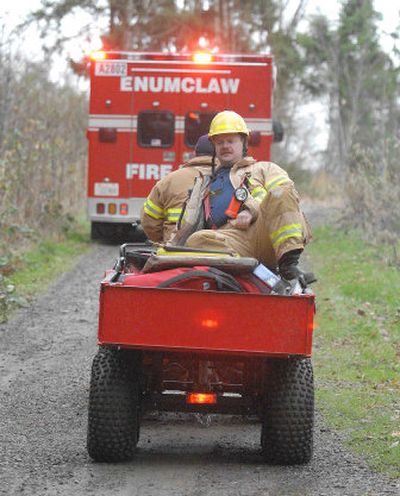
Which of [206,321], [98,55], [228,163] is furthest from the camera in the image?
[98,55]

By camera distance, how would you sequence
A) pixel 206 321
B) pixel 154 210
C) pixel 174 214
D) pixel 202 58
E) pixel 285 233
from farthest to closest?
pixel 202 58, pixel 154 210, pixel 174 214, pixel 285 233, pixel 206 321

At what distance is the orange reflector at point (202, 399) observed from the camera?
724 centimetres

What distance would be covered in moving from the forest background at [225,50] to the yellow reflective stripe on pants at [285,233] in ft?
23.1

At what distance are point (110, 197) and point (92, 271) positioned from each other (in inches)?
117

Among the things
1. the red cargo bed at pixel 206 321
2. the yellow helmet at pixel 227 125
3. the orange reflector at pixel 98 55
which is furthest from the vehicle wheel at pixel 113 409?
the orange reflector at pixel 98 55

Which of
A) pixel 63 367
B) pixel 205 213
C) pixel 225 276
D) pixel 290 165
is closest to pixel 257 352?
pixel 225 276

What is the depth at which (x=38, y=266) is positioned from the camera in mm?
16953

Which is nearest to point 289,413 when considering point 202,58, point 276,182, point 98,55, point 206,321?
point 206,321

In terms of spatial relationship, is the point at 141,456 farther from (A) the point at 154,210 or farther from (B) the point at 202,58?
(B) the point at 202,58

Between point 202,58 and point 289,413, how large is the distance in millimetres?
12364

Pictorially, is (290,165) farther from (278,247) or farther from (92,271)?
(278,247)

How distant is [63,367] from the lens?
10.4 meters

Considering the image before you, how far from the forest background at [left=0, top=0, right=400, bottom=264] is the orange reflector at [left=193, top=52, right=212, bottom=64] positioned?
7.79ft

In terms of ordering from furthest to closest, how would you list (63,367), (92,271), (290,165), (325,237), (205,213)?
(290,165)
(325,237)
(92,271)
(63,367)
(205,213)
